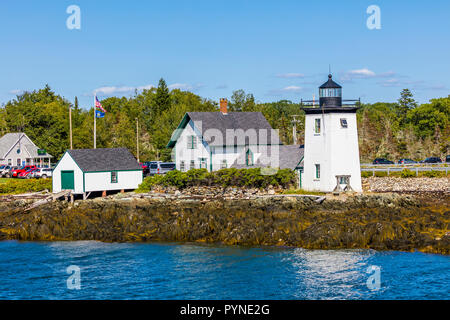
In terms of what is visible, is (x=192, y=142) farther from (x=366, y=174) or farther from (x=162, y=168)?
(x=366, y=174)

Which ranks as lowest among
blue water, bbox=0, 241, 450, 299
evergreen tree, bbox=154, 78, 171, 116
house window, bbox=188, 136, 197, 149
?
blue water, bbox=0, 241, 450, 299

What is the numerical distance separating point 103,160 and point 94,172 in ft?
4.96

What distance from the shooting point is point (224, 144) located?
5031 cm

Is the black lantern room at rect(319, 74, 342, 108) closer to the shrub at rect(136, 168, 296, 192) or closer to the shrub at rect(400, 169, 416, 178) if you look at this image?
the shrub at rect(136, 168, 296, 192)

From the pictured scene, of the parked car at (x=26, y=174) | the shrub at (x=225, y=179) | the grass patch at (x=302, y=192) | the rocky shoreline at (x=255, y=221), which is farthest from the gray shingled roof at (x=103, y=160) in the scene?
the parked car at (x=26, y=174)

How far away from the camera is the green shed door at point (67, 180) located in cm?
4466

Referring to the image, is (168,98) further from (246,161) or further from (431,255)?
(431,255)

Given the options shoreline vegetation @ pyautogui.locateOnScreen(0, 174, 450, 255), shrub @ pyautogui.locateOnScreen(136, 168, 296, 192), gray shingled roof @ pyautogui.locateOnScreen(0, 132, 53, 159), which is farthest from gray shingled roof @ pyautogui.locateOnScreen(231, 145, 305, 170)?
gray shingled roof @ pyautogui.locateOnScreen(0, 132, 53, 159)

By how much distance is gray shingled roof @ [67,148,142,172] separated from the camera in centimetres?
4472

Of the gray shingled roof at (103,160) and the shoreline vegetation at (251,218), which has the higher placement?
the gray shingled roof at (103,160)

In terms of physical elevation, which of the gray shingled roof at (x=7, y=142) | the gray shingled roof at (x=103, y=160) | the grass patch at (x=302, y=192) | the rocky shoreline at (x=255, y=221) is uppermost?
the gray shingled roof at (x=7, y=142)

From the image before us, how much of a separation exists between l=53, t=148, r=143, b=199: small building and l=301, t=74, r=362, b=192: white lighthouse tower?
14.9m

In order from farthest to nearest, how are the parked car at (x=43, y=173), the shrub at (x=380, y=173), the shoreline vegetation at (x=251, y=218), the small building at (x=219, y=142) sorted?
the parked car at (x=43, y=173), the shrub at (x=380, y=173), the small building at (x=219, y=142), the shoreline vegetation at (x=251, y=218)

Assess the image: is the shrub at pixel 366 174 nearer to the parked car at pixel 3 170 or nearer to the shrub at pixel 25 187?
the shrub at pixel 25 187
